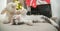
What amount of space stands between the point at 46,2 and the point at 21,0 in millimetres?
248

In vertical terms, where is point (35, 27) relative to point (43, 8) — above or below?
below

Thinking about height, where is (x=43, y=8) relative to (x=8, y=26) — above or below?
above

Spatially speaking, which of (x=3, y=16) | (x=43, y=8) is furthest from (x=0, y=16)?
(x=43, y=8)

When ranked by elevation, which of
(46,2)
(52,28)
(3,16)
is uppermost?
(46,2)

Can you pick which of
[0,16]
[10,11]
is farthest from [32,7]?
[0,16]

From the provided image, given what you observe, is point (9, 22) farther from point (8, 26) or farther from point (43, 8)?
point (43, 8)

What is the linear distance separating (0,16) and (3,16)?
3 centimetres

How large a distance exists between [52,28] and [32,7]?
282 millimetres

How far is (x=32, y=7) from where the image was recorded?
1384mm

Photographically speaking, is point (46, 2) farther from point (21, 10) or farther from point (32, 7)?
point (21, 10)

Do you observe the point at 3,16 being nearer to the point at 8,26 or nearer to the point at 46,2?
the point at 8,26

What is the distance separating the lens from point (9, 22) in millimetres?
1350

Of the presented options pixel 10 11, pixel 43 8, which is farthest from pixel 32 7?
pixel 10 11

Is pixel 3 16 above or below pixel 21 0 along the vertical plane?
below
